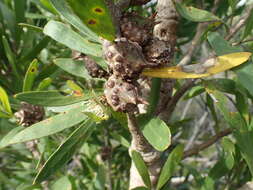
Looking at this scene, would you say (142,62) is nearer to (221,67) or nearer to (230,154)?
(221,67)

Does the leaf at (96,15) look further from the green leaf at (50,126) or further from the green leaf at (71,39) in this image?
the green leaf at (50,126)

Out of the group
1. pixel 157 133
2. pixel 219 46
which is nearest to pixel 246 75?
pixel 219 46

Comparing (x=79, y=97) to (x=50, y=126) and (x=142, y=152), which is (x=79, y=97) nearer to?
(x=50, y=126)

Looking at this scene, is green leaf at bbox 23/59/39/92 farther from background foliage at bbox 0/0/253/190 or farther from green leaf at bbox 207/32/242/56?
green leaf at bbox 207/32/242/56

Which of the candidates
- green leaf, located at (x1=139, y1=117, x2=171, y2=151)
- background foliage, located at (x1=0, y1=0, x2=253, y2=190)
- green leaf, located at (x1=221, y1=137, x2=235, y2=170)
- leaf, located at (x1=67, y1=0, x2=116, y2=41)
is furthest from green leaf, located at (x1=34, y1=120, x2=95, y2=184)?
green leaf, located at (x1=221, y1=137, x2=235, y2=170)

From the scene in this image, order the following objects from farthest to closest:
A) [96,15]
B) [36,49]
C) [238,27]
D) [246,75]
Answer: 1. [36,49]
2. [238,27]
3. [246,75]
4. [96,15]

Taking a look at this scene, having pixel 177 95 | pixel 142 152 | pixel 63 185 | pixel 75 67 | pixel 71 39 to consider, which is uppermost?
pixel 71 39

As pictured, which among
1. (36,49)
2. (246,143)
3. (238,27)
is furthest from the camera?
(36,49)

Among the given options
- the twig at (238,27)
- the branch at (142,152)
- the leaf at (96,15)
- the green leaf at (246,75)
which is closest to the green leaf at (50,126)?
the branch at (142,152)
